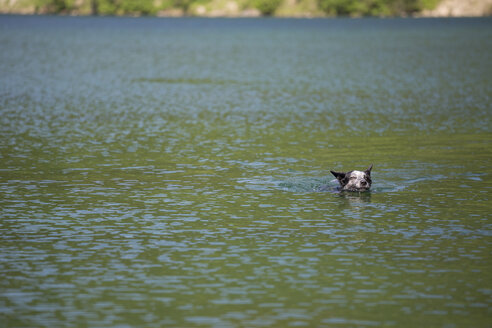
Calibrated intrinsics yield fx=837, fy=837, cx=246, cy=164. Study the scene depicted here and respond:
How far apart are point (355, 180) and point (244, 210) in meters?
4.34

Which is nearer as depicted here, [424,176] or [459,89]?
[424,176]

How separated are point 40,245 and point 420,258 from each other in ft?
32.0

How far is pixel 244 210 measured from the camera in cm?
2581

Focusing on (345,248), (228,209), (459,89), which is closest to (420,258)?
(345,248)

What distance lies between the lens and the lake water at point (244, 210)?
57.5 ft

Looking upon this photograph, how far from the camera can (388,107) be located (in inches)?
2050

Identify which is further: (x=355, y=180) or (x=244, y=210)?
(x=355, y=180)

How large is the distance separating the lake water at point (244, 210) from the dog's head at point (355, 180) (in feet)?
1.34

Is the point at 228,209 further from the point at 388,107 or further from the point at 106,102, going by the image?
the point at 106,102

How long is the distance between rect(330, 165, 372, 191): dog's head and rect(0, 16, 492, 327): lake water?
16.1 inches

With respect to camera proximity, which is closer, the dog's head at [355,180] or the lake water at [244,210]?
the lake water at [244,210]

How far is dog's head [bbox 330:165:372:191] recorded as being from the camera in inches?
1097

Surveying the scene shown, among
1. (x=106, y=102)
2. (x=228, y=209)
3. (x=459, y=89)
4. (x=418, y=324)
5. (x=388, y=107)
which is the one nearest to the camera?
(x=418, y=324)

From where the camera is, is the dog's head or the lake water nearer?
the lake water
